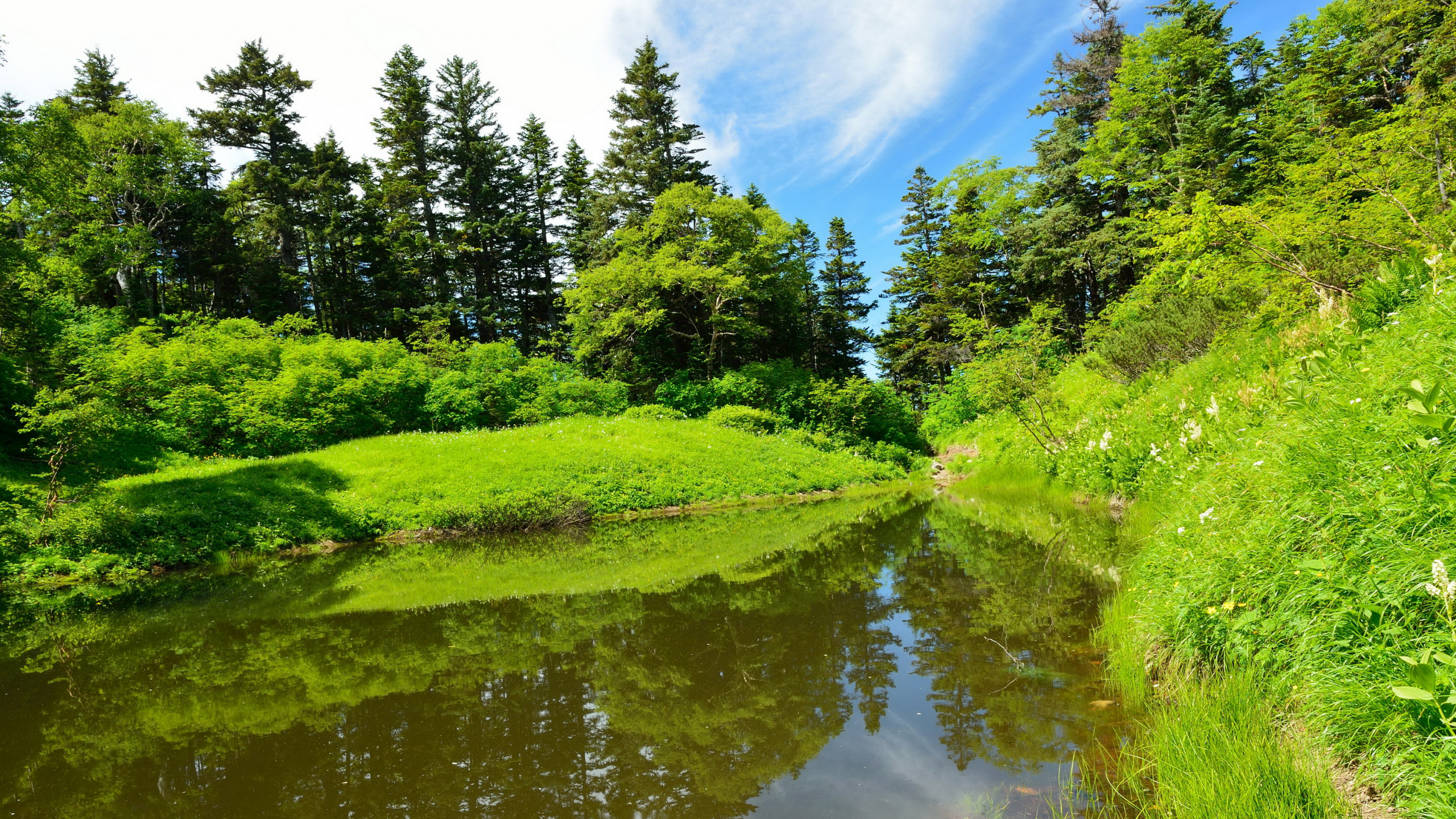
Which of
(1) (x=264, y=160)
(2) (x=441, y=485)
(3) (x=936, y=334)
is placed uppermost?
(1) (x=264, y=160)

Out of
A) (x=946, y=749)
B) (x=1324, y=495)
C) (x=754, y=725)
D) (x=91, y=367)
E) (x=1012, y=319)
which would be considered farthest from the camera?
(x=1012, y=319)

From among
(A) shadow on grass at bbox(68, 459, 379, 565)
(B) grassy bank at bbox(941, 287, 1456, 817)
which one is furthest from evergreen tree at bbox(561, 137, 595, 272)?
(B) grassy bank at bbox(941, 287, 1456, 817)

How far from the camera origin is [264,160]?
33062mm

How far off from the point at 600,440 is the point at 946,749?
Result: 58.5 ft

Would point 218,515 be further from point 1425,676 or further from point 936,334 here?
point 936,334

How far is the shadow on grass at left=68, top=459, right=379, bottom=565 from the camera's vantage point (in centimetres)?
1211

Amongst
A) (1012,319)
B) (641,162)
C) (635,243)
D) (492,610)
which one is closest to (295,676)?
(492,610)

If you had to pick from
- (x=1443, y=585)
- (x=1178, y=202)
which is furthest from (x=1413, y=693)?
(x=1178, y=202)

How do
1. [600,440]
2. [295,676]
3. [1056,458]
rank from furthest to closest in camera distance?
1. [600,440]
2. [1056,458]
3. [295,676]

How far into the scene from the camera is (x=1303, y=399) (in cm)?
462

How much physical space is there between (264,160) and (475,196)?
10523mm

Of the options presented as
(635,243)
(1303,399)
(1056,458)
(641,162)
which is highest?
(641,162)

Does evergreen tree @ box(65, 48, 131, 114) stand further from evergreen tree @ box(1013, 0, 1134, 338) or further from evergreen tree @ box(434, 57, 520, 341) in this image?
evergreen tree @ box(1013, 0, 1134, 338)

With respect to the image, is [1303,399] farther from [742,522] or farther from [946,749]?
[742,522]
